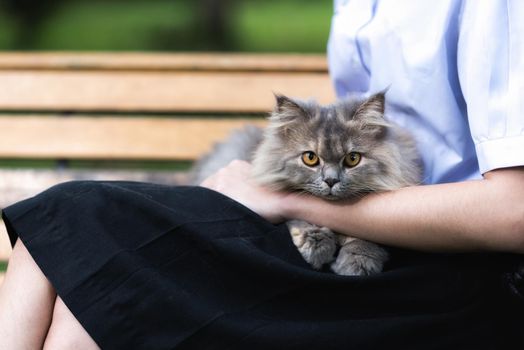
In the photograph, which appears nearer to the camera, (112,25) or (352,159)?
(352,159)

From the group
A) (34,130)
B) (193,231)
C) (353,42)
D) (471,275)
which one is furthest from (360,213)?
(34,130)

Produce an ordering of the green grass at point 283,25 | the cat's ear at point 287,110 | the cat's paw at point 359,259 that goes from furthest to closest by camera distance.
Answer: the green grass at point 283,25 → the cat's ear at point 287,110 → the cat's paw at point 359,259

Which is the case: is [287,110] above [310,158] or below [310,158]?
above

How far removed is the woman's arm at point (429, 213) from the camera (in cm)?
160

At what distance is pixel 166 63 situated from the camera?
3111 millimetres

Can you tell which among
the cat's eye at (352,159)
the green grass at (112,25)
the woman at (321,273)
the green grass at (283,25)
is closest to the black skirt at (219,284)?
the woman at (321,273)

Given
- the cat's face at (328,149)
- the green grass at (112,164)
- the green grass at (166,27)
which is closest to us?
the cat's face at (328,149)

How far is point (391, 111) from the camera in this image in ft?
6.66

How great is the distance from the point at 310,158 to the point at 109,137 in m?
1.35

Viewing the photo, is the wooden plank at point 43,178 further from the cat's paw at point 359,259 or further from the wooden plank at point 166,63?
the cat's paw at point 359,259

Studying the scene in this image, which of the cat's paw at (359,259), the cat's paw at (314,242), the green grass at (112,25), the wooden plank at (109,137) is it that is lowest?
the cat's paw at (359,259)

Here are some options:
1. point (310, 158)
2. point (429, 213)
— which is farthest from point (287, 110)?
point (429, 213)

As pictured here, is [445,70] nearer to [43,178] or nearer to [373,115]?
[373,115]

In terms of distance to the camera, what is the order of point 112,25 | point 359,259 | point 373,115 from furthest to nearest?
point 112,25 < point 373,115 < point 359,259
